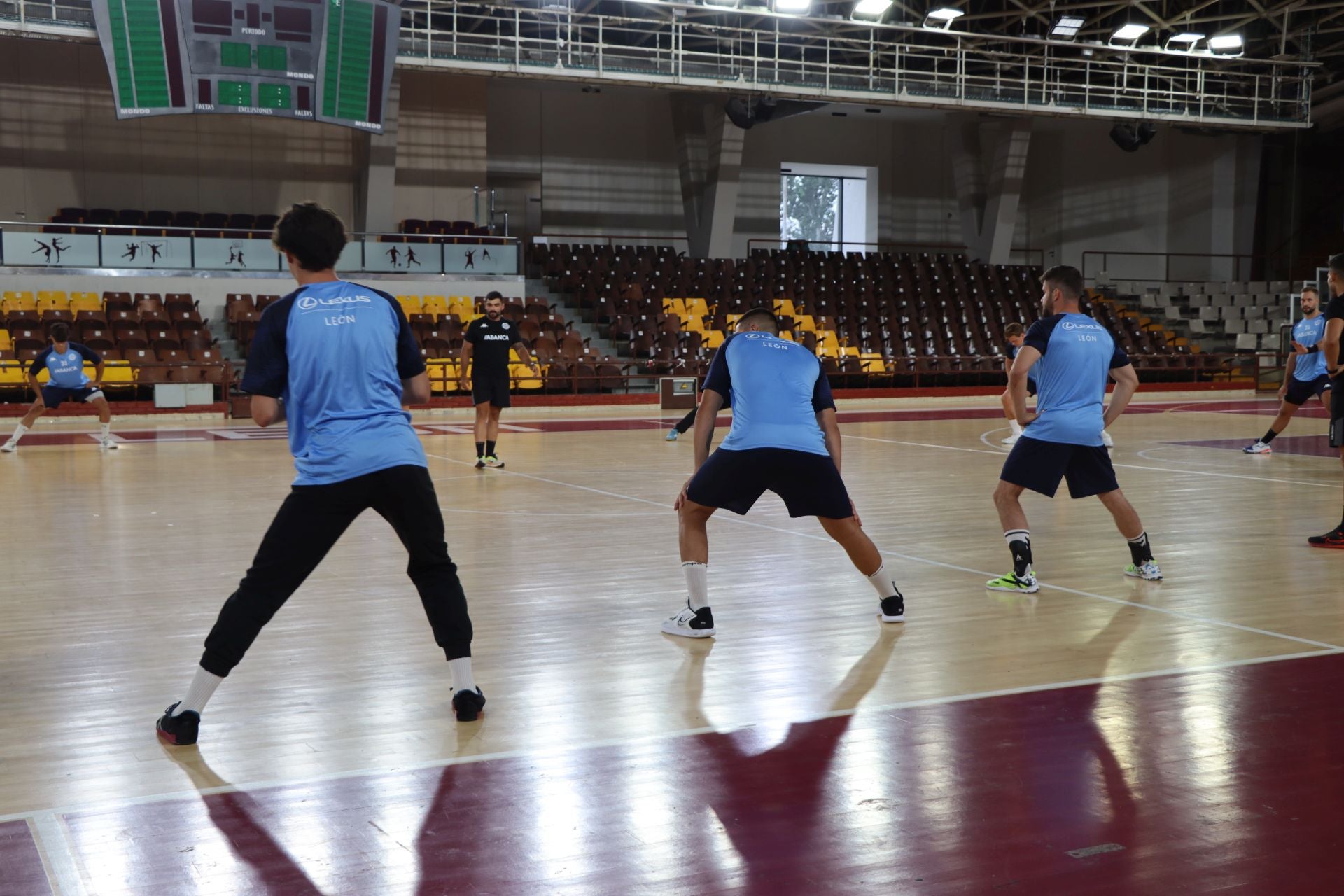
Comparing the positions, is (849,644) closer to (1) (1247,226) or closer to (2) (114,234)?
(2) (114,234)

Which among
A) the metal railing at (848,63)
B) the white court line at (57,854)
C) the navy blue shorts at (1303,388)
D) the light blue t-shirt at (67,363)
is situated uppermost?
the metal railing at (848,63)

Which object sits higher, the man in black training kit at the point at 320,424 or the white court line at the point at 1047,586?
the man in black training kit at the point at 320,424

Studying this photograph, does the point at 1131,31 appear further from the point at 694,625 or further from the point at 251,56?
the point at 694,625

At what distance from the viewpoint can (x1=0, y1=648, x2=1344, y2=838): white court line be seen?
3.43 meters

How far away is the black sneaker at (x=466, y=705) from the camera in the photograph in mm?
4219

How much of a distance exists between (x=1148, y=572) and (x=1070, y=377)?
1.15 metres

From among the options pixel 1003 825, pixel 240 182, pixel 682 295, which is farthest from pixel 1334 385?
pixel 240 182

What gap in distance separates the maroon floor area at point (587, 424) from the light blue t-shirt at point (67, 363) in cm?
140

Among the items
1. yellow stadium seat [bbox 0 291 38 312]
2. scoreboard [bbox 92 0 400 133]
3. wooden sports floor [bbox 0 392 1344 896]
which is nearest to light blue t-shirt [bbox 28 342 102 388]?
wooden sports floor [bbox 0 392 1344 896]

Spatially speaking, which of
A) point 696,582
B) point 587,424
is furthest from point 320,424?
point 587,424

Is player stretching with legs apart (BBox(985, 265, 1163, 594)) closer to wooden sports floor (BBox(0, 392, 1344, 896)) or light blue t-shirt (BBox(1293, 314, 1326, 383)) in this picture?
wooden sports floor (BBox(0, 392, 1344, 896))

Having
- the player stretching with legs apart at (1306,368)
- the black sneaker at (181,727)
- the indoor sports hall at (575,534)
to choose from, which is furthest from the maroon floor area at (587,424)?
the black sneaker at (181,727)

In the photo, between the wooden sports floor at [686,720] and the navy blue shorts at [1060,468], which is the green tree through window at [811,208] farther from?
the navy blue shorts at [1060,468]

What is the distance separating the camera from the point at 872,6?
24859mm
